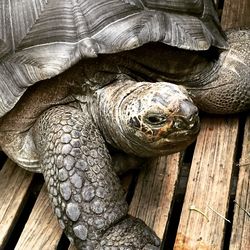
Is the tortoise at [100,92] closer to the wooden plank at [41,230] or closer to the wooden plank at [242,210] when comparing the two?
the wooden plank at [41,230]

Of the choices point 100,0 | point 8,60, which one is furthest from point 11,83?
point 100,0

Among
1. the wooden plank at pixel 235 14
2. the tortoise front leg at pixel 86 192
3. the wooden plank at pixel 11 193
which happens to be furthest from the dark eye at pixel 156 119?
the wooden plank at pixel 235 14

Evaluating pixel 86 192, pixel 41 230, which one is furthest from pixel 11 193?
pixel 86 192

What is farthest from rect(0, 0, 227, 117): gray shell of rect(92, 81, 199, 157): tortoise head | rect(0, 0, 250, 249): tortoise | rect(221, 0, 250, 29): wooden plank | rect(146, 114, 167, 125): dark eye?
rect(221, 0, 250, 29): wooden plank

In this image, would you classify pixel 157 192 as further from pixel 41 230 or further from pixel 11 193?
pixel 11 193

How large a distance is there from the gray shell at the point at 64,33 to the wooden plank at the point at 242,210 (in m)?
0.48

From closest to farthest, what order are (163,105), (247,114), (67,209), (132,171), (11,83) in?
1. (163,105)
2. (67,209)
3. (11,83)
4. (132,171)
5. (247,114)

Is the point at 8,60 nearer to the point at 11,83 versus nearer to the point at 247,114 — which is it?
the point at 11,83

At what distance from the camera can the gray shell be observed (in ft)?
7.22

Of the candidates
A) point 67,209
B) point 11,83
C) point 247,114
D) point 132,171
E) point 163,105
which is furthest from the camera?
point 247,114

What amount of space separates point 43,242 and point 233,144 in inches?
31.8

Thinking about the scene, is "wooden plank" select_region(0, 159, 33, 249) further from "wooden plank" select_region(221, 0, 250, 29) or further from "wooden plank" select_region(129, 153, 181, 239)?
"wooden plank" select_region(221, 0, 250, 29)

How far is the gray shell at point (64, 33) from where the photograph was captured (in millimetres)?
2201

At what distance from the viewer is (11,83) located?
7.41ft
